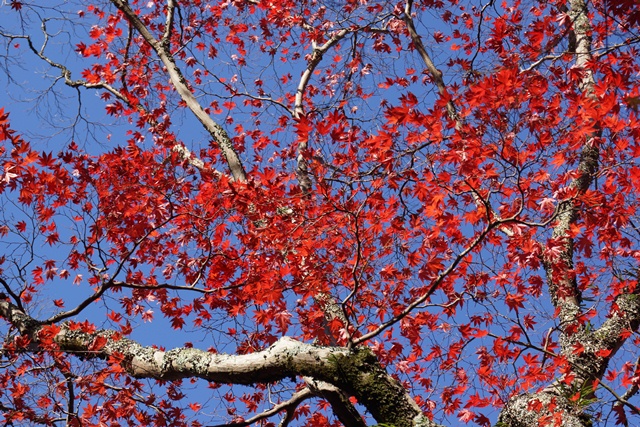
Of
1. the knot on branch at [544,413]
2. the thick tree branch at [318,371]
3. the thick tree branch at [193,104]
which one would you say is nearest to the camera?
the thick tree branch at [318,371]

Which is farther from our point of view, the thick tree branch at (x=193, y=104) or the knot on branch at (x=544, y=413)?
the thick tree branch at (x=193, y=104)

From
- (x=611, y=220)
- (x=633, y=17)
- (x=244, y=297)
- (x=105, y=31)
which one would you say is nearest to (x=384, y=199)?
(x=244, y=297)

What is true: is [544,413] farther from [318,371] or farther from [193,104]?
[193,104]

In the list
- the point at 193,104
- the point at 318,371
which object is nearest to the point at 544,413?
the point at 318,371

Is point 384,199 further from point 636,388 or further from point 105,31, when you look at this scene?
point 105,31

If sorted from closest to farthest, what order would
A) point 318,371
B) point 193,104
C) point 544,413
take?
1. point 318,371
2. point 544,413
3. point 193,104

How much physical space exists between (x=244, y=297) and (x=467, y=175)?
2.36 metres

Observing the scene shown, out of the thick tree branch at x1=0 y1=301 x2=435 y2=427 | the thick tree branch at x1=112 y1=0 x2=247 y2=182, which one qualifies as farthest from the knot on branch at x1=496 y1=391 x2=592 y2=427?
the thick tree branch at x1=112 y1=0 x2=247 y2=182

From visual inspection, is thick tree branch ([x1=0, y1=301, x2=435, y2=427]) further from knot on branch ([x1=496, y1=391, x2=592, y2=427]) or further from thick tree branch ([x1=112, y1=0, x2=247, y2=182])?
thick tree branch ([x1=112, y1=0, x2=247, y2=182])

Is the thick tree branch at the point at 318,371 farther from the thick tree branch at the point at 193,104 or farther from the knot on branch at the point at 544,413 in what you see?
the thick tree branch at the point at 193,104

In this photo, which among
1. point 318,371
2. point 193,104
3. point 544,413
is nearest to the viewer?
point 318,371

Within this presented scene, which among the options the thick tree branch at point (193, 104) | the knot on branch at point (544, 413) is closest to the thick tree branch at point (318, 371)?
the knot on branch at point (544, 413)

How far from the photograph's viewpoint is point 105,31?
9.86 m

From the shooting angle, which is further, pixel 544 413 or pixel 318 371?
pixel 544 413
